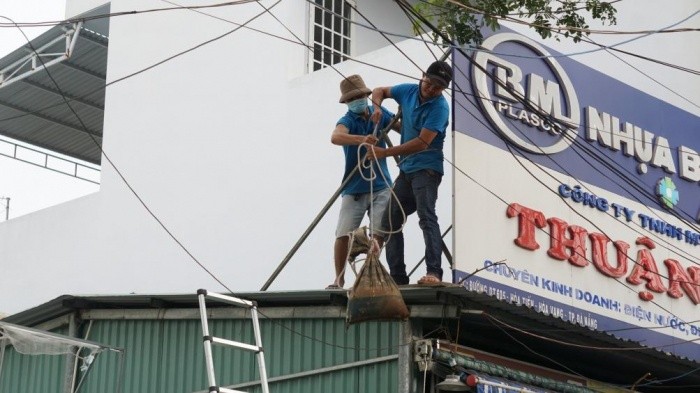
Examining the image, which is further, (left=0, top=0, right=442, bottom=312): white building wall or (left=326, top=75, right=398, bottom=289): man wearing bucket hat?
(left=0, top=0, right=442, bottom=312): white building wall

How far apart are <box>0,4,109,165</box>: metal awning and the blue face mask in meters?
9.09

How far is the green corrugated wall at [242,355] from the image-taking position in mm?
10914

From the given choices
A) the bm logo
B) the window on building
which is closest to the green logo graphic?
the bm logo

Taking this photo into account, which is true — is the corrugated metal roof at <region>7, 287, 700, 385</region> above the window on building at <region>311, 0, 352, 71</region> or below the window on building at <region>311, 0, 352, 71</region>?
below

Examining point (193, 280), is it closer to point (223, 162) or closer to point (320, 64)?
point (223, 162)

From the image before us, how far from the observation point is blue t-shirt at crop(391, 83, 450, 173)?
1125cm

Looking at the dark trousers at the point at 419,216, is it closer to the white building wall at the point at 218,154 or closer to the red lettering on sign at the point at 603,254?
the red lettering on sign at the point at 603,254

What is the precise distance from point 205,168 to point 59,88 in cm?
454

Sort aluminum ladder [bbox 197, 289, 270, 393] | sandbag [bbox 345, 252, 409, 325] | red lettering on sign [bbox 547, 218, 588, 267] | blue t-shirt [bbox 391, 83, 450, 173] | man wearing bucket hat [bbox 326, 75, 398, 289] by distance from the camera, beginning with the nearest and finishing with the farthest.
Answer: aluminum ladder [bbox 197, 289, 270, 393]
sandbag [bbox 345, 252, 409, 325]
blue t-shirt [bbox 391, 83, 450, 173]
man wearing bucket hat [bbox 326, 75, 398, 289]
red lettering on sign [bbox 547, 218, 588, 267]

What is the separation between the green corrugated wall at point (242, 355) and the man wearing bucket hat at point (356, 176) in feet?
2.33

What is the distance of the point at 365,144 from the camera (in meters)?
11.0

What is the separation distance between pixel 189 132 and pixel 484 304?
369 inches

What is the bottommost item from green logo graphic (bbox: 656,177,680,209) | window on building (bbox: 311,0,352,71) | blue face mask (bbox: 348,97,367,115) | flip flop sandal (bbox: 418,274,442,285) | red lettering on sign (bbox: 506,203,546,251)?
flip flop sandal (bbox: 418,274,442,285)

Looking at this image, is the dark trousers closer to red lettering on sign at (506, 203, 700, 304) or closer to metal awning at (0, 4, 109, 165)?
red lettering on sign at (506, 203, 700, 304)
